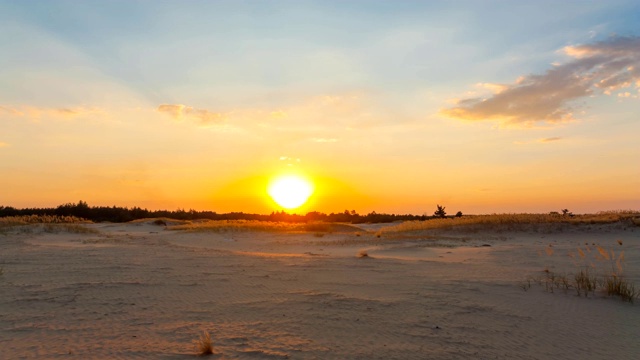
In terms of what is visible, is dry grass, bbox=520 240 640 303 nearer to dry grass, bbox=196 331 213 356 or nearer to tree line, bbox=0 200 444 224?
dry grass, bbox=196 331 213 356

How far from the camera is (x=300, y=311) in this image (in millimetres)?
5957

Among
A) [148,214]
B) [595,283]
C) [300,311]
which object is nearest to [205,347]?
[300,311]

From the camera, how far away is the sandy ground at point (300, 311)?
15.3ft

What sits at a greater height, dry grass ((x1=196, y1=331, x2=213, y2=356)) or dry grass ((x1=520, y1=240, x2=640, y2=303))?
dry grass ((x1=520, y1=240, x2=640, y2=303))

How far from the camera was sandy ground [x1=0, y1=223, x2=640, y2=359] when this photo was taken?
4.67 m

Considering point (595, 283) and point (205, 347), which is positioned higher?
point (595, 283)

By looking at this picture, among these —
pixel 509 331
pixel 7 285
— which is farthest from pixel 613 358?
pixel 7 285

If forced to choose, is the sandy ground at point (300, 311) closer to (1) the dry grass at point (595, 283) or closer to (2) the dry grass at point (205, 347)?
(2) the dry grass at point (205, 347)

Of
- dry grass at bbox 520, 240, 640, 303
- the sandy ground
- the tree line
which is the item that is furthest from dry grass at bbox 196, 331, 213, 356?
the tree line

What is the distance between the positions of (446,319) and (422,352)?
3.88 ft

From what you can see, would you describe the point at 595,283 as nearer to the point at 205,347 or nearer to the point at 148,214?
the point at 205,347

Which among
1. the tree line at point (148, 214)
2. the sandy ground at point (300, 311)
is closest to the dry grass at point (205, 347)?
the sandy ground at point (300, 311)

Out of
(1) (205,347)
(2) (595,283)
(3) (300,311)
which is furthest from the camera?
(2) (595,283)

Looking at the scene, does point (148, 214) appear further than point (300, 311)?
Yes
